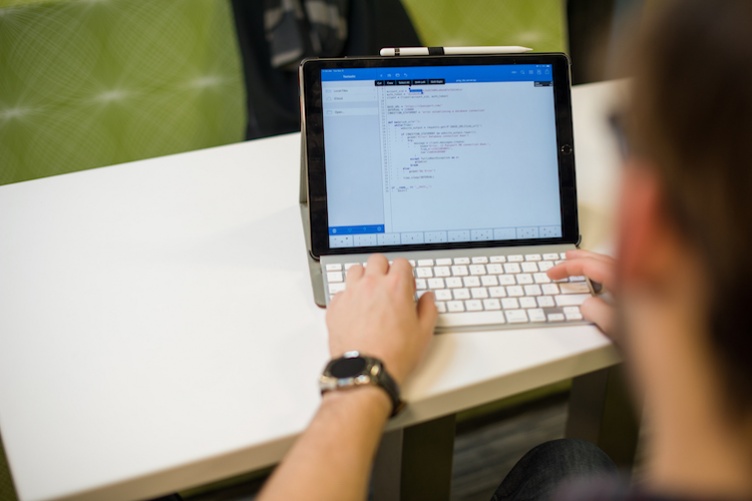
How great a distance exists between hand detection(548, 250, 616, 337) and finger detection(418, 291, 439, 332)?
0.16 meters

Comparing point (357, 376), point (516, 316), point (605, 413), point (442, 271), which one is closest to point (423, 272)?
point (442, 271)

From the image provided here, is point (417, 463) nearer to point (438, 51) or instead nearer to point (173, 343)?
point (173, 343)

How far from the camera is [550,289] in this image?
3.08 ft

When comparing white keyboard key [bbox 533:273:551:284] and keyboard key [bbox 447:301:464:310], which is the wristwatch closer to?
keyboard key [bbox 447:301:464:310]

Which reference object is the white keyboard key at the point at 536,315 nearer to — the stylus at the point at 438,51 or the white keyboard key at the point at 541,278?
the white keyboard key at the point at 541,278

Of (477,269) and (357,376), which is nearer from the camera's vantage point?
(357,376)

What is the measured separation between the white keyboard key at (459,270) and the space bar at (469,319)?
7 cm

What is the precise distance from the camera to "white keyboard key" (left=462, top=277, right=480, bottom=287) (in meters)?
0.94

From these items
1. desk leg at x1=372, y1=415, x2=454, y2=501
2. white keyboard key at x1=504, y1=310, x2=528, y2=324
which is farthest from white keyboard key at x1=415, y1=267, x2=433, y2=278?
desk leg at x1=372, y1=415, x2=454, y2=501

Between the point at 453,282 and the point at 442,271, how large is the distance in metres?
0.02

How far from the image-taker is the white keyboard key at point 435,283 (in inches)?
36.8

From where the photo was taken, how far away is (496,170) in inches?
39.5

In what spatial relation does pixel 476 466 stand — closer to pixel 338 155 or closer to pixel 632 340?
pixel 338 155

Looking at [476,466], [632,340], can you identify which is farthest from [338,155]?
[476,466]
